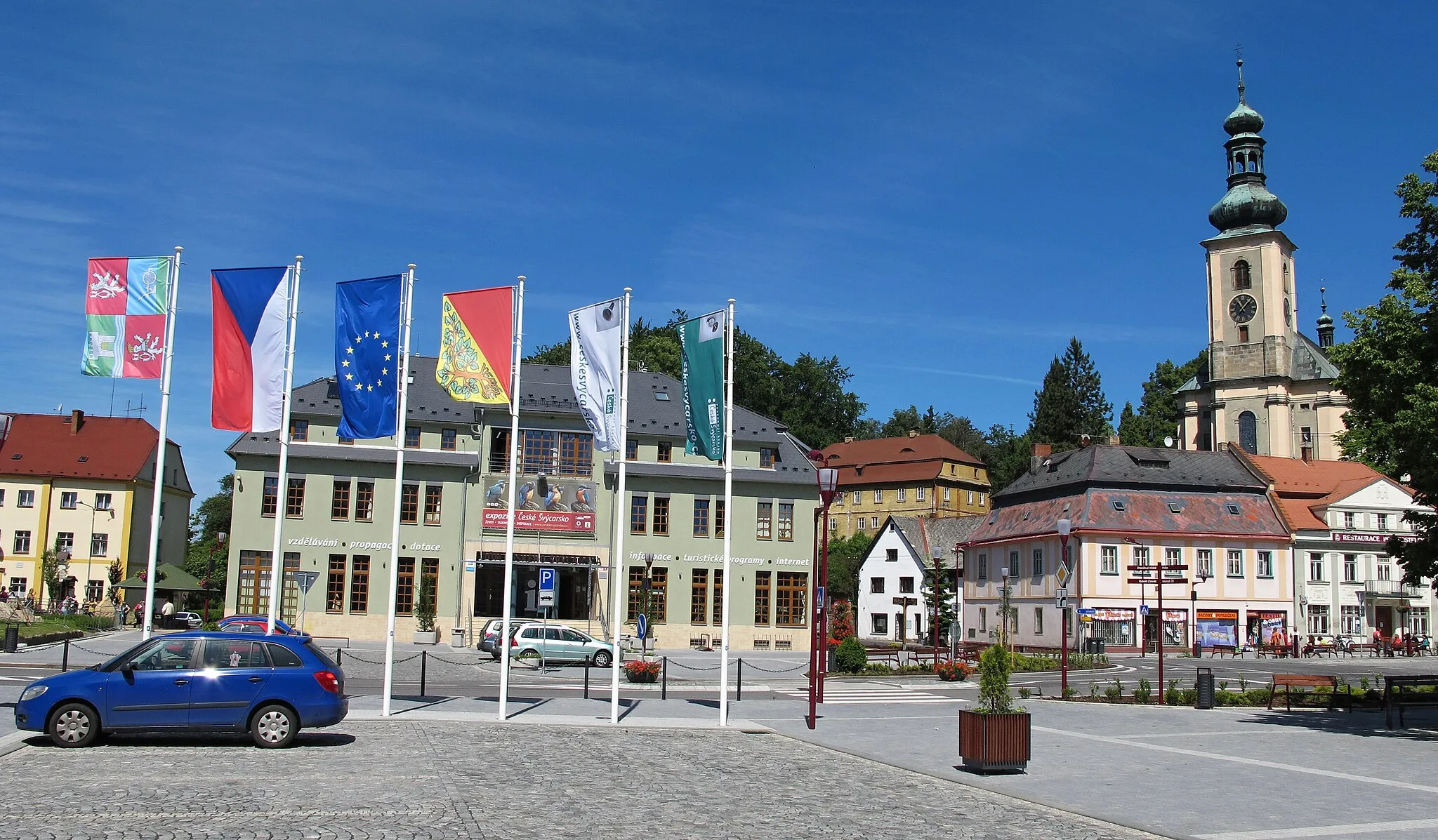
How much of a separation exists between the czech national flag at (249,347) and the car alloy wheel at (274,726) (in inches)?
267

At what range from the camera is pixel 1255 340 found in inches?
3600

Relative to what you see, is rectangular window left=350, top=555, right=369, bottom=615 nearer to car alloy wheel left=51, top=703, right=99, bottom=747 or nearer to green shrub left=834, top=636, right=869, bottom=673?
green shrub left=834, top=636, right=869, bottom=673

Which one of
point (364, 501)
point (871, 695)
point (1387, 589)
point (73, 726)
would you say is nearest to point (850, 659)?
point (871, 695)

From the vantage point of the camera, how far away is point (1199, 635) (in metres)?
60.7

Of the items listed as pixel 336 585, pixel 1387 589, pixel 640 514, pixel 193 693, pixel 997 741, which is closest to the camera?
pixel 997 741

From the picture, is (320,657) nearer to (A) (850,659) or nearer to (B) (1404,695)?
(B) (1404,695)

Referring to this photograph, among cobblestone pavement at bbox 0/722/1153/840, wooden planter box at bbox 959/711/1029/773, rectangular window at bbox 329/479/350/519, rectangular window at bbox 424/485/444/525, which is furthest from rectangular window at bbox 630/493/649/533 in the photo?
wooden planter box at bbox 959/711/1029/773

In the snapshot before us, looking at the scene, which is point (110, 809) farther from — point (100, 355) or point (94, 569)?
point (94, 569)

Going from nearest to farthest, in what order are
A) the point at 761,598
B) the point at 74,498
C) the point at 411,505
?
the point at 411,505
the point at 761,598
the point at 74,498

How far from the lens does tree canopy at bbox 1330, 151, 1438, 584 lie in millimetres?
19609

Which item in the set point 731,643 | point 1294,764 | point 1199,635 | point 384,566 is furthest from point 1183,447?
point 1294,764

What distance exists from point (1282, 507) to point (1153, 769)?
2229 inches

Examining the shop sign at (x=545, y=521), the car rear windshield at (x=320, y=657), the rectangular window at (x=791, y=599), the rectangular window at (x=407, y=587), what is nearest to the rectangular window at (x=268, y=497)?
the rectangular window at (x=407, y=587)

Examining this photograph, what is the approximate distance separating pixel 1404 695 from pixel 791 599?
30986mm
